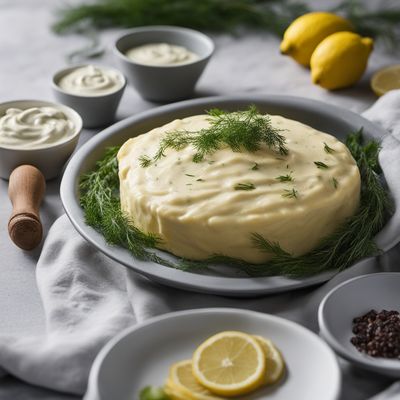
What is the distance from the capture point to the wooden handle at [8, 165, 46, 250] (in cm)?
281

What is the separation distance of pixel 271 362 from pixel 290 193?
65cm

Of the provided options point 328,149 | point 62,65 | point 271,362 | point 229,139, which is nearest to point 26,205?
point 229,139

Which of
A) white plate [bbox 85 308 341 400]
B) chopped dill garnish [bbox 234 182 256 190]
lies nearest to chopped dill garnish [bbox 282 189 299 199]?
chopped dill garnish [bbox 234 182 256 190]

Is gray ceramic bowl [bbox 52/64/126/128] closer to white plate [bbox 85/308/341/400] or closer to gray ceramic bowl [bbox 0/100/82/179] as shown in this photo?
gray ceramic bowl [bbox 0/100/82/179]

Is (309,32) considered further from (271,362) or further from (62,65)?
(271,362)

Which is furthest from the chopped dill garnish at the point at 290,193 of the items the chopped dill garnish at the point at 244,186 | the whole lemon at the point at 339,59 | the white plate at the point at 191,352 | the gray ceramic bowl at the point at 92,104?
the whole lemon at the point at 339,59

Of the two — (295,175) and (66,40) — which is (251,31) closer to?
(66,40)

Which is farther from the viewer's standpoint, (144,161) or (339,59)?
(339,59)

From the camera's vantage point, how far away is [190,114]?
339cm

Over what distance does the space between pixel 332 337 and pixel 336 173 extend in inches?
27.2

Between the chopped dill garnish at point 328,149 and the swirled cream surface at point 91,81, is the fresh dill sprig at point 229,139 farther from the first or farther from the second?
the swirled cream surface at point 91,81

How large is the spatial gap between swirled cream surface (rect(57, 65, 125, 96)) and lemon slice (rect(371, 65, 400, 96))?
1.29 m

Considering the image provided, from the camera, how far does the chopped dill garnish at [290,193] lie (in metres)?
2.52

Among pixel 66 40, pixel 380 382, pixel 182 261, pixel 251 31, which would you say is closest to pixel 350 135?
pixel 182 261
